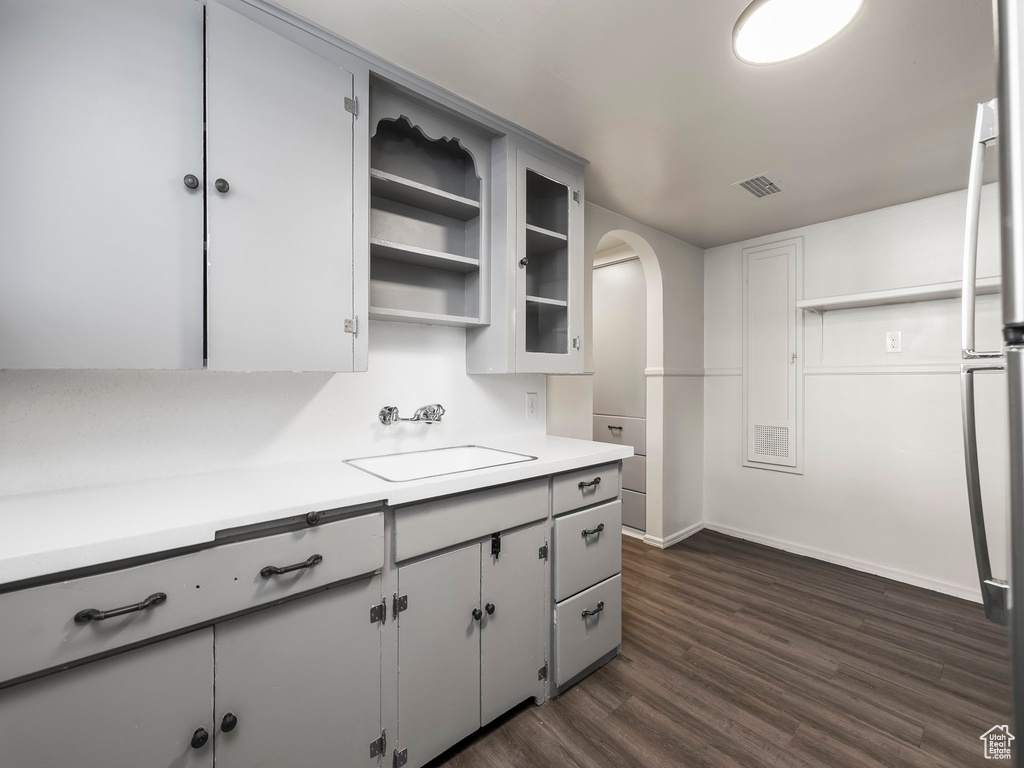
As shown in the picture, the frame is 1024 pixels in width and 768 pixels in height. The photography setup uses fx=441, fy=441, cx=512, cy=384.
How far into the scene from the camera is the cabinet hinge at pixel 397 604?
1341mm

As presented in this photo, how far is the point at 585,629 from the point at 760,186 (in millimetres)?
2612

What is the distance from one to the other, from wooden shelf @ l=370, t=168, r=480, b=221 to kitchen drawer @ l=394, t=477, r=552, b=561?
4.01ft

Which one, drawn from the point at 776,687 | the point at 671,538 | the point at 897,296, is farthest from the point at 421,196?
the point at 671,538

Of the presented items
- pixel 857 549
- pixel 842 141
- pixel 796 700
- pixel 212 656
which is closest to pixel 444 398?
pixel 212 656

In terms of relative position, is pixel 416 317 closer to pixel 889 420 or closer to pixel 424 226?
pixel 424 226

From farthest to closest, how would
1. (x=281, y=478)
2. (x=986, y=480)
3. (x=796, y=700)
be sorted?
(x=986, y=480)
(x=796, y=700)
(x=281, y=478)

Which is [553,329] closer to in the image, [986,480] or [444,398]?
[444,398]

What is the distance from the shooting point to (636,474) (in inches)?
143

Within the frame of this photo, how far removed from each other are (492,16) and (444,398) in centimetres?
146

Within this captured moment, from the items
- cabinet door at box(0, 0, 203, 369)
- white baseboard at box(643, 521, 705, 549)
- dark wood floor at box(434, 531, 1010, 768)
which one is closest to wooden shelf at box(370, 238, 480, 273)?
cabinet door at box(0, 0, 203, 369)

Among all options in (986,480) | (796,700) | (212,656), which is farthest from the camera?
(986,480)

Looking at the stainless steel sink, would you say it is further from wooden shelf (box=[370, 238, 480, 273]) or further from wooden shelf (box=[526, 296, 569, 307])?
wooden shelf (box=[370, 238, 480, 273])

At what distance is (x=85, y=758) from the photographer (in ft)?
2.97

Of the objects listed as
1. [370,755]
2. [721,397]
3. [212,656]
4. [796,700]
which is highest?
[721,397]
